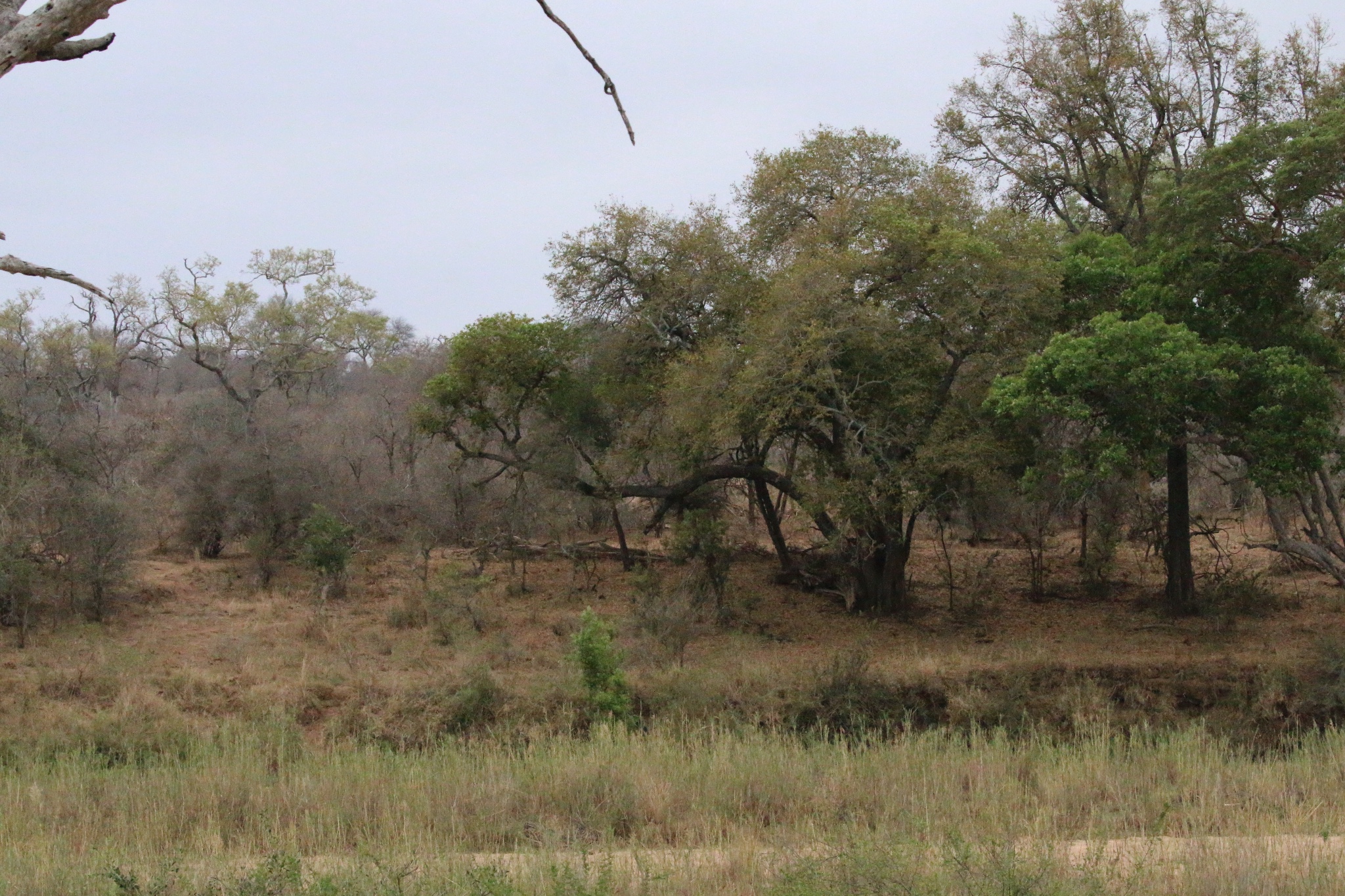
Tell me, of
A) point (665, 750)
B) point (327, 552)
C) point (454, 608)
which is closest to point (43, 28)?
point (665, 750)

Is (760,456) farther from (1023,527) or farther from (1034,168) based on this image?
(1034,168)

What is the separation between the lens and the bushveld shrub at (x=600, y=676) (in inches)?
579

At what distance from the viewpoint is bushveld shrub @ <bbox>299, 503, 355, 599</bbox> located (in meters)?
22.6

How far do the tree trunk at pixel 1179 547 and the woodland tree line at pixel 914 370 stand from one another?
6cm

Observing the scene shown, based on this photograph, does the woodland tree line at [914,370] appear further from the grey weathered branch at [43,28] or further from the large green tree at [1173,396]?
the grey weathered branch at [43,28]

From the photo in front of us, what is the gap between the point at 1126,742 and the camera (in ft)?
41.9

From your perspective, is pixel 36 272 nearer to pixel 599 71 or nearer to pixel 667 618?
pixel 599 71

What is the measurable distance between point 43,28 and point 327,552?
2003cm

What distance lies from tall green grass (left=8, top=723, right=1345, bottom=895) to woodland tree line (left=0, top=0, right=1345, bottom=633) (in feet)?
20.3

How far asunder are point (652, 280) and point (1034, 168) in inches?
300

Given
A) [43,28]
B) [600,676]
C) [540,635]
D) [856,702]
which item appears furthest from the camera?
[540,635]

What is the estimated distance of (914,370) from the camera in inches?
717

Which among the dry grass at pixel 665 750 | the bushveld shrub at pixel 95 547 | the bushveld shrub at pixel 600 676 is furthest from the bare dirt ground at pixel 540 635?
the bushveld shrub at pixel 600 676

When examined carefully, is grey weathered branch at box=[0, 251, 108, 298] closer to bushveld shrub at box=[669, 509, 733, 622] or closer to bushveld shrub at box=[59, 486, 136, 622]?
bushveld shrub at box=[669, 509, 733, 622]
